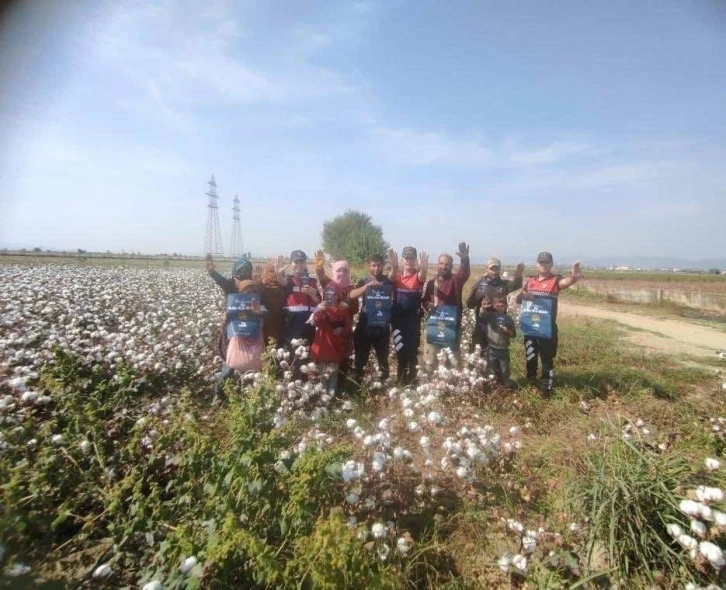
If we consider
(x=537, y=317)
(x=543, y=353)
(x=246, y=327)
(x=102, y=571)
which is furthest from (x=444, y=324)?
(x=102, y=571)

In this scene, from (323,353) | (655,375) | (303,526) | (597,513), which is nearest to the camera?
(303,526)

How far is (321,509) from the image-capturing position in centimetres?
244

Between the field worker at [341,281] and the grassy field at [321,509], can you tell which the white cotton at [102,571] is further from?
the field worker at [341,281]

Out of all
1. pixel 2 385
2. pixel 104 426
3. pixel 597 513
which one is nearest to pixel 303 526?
pixel 597 513

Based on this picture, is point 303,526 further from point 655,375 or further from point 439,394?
point 655,375

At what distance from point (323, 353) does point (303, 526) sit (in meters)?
3.02

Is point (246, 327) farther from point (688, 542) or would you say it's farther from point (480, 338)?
point (688, 542)

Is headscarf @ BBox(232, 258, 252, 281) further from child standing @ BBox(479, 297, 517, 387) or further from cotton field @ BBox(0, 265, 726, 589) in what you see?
child standing @ BBox(479, 297, 517, 387)

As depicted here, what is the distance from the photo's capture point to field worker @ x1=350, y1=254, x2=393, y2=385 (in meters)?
5.39

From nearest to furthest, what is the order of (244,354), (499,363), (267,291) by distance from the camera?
(244,354) → (267,291) → (499,363)

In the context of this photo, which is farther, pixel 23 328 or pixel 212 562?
pixel 23 328

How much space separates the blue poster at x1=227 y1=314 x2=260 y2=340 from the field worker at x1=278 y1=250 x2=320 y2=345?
1.82ft

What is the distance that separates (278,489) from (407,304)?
3574 millimetres

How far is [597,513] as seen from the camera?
2.55 m
